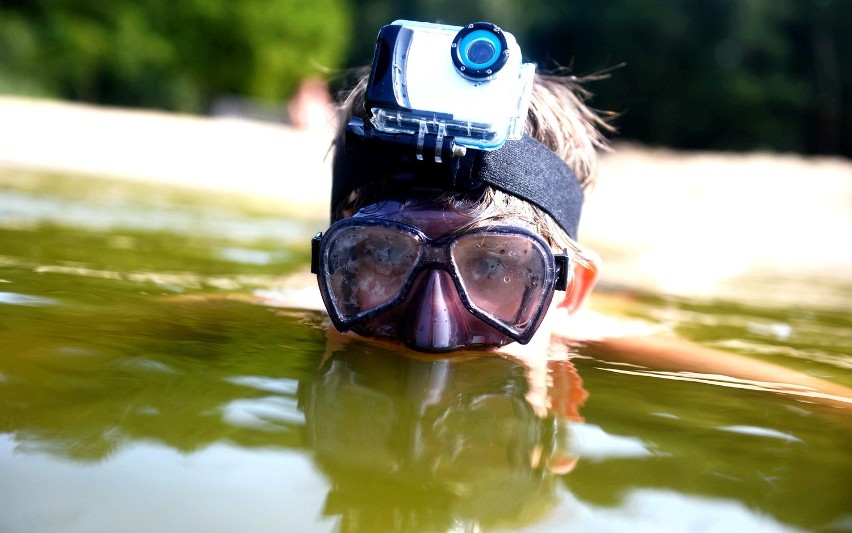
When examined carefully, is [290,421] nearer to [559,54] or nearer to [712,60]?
[712,60]

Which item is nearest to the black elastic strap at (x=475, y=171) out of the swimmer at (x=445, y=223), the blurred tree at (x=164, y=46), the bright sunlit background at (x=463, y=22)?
the swimmer at (x=445, y=223)

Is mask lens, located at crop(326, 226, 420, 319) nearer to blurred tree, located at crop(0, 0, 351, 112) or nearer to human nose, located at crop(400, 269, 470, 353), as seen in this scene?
human nose, located at crop(400, 269, 470, 353)

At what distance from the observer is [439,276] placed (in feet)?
5.95

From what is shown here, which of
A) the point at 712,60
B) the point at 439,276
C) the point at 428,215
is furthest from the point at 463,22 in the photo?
the point at 439,276

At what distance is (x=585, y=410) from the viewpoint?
1.48m

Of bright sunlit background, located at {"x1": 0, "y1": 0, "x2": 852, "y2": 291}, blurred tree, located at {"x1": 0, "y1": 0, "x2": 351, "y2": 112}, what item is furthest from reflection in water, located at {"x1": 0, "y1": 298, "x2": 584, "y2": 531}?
blurred tree, located at {"x1": 0, "y1": 0, "x2": 351, "y2": 112}

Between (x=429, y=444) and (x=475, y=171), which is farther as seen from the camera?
(x=475, y=171)

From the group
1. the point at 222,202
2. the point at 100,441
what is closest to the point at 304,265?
the point at 100,441

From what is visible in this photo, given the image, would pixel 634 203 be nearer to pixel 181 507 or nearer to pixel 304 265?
pixel 304 265

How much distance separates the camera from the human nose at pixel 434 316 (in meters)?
1.76

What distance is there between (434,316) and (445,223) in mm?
226

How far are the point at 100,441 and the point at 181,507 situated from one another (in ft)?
0.71

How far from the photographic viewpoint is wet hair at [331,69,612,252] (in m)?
2.04

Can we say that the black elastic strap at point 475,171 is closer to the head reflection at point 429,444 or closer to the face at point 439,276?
the face at point 439,276
